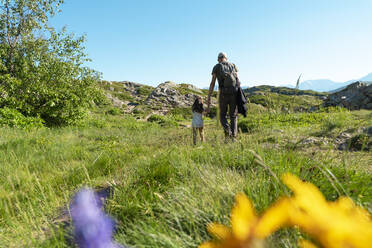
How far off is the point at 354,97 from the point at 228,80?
24.6m

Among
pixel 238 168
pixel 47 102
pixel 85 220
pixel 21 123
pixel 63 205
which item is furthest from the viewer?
pixel 47 102

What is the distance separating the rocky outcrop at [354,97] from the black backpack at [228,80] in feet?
71.0

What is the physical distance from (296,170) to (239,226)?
1.98 metres

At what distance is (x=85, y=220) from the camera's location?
1484 mm

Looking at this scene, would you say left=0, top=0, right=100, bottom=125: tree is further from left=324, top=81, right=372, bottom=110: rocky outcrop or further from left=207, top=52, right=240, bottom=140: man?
left=324, top=81, right=372, bottom=110: rocky outcrop

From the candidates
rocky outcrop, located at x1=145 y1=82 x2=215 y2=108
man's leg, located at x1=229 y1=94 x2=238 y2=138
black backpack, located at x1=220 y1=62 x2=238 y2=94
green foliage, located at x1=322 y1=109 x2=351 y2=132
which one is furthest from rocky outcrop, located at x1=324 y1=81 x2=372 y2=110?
black backpack, located at x1=220 y1=62 x2=238 y2=94

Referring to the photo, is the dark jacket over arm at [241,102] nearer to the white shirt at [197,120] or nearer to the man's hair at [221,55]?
the man's hair at [221,55]

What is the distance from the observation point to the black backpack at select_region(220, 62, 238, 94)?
5785mm

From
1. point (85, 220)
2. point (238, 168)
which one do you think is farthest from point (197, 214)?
point (238, 168)

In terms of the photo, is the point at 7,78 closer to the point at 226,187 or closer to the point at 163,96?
the point at 226,187

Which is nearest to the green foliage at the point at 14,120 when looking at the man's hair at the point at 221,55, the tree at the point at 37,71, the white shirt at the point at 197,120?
the tree at the point at 37,71

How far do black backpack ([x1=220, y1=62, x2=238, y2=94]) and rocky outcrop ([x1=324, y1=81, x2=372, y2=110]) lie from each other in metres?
21.6

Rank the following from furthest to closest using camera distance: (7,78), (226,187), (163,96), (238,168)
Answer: (163,96)
(7,78)
(238,168)
(226,187)

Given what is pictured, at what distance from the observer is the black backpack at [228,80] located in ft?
19.0
